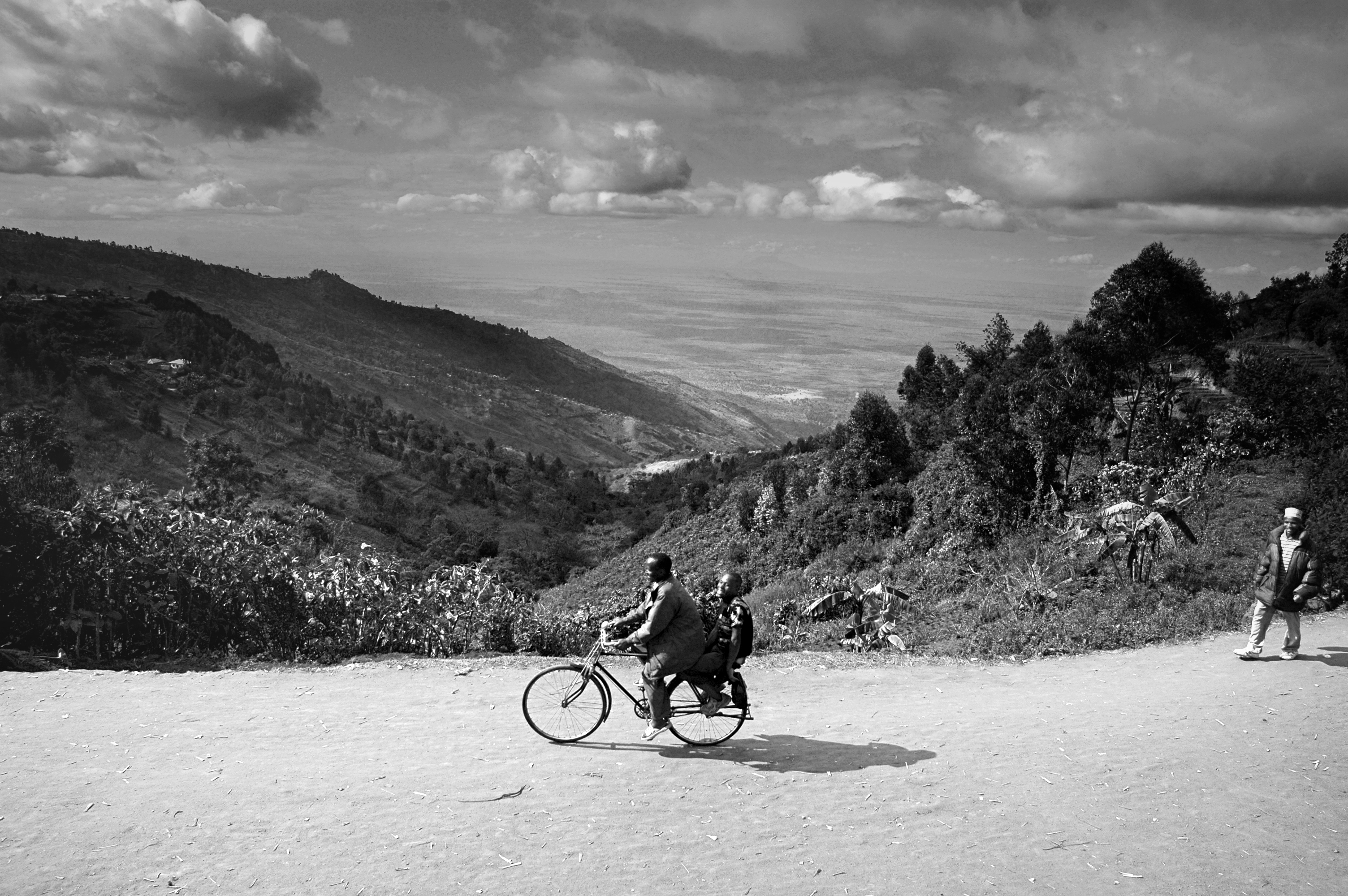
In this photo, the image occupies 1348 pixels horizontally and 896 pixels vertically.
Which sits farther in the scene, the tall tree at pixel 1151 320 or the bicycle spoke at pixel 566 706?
the tall tree at pixel 1151 320

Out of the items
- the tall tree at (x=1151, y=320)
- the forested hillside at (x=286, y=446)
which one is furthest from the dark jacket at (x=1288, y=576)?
the forested hillside at (x=286, y=446)

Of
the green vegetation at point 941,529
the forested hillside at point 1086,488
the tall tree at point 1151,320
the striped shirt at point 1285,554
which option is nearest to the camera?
the striped shirt at point 1285,554

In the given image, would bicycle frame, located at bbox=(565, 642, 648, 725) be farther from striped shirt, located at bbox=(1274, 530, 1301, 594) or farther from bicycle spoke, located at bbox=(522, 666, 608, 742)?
striped shirt, located at bbox=(1274, 530, 1301, 594)

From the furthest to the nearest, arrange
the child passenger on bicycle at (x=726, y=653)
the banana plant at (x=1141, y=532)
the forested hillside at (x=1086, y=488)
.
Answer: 1. the banana plant at (x=1141, y=532)
2. the forested hillside at (x=1086, y=488)
3. the child passenger on bicycle at (x=726, y=653)

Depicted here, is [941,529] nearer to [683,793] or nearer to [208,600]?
[208,600]

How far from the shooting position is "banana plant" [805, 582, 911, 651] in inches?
407

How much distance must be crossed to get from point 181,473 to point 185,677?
6597 centimetres

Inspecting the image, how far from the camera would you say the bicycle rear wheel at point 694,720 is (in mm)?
6660

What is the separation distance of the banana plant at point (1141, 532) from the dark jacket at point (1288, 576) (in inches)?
140

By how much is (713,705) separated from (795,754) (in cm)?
74

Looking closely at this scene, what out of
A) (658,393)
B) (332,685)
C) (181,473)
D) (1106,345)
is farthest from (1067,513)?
(658,393)

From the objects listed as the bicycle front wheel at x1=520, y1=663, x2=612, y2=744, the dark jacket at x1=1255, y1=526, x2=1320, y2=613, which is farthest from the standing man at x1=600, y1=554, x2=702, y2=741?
the dark jacket at x1=1255, y1=526, x2=1320, y2=613

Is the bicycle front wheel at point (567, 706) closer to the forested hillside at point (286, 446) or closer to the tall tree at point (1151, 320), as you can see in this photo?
the tall tree at point (1151, 320)

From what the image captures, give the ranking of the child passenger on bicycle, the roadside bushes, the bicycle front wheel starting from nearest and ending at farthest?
the child passenger on bicycle
the bicycle front wheel
the roadside bushes
